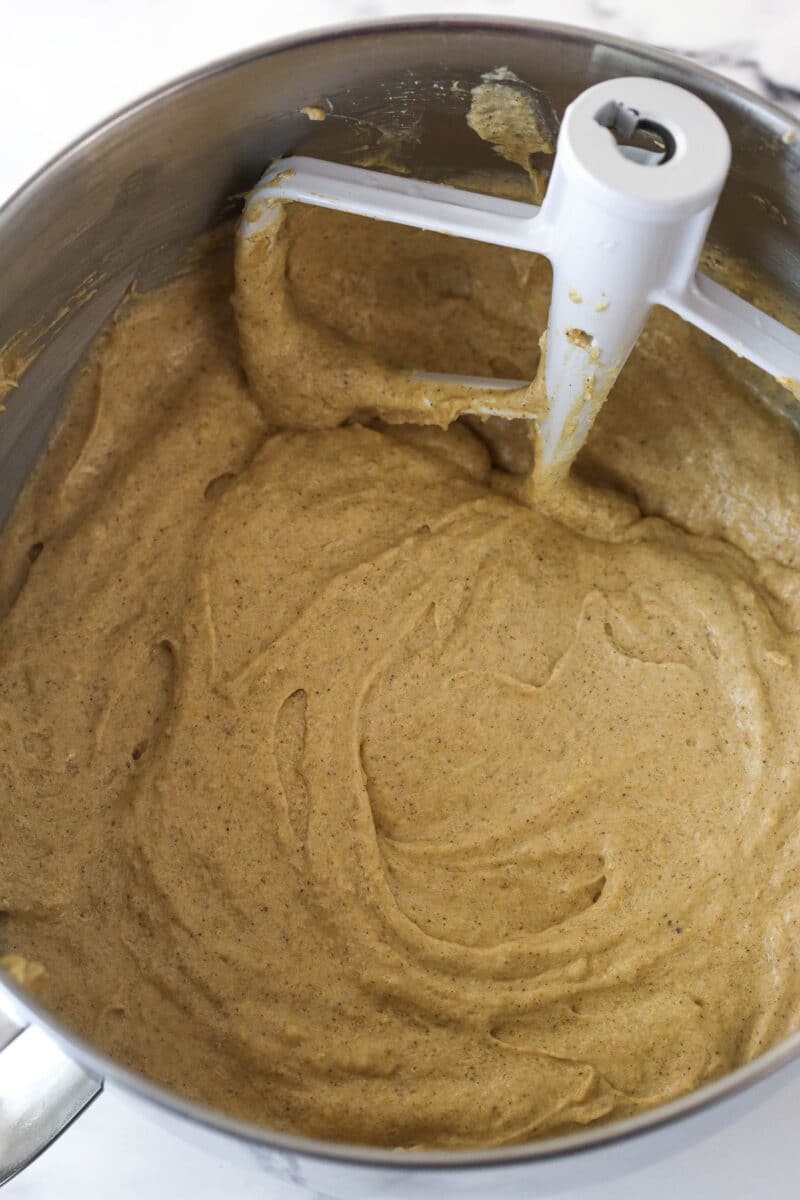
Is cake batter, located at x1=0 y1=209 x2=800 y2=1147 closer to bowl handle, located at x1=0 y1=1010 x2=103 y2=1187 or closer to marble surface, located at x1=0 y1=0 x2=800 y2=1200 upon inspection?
bowl handle, located at x1=0 y1=1010 x2=103 y2=1187

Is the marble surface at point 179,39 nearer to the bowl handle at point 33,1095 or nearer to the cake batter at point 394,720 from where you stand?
the cake batter at point 394,720

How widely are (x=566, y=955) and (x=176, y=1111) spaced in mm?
622

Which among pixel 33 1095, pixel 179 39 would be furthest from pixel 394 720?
pixel 179 39

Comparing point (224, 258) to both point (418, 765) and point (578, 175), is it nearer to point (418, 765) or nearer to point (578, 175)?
point (578, 175)

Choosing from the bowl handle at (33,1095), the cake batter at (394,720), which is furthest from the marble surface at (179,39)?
the bowl handle at (33,1095)

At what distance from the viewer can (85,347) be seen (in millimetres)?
1421

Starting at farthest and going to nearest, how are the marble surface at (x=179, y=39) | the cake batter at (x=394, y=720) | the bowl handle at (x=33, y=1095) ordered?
the marble surface at (x=179, y=39), the cake batter at (x=394, y=720), the bowl handle at (x=33, y=1095)

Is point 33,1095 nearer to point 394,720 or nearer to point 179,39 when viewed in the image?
point 394,720

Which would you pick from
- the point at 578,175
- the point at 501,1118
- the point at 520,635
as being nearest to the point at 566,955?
the point at 501,1118

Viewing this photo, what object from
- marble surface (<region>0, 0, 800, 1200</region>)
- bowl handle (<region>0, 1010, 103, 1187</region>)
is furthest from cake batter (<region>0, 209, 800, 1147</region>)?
marble surface (<region>0, 0, 800, 1200</region>)

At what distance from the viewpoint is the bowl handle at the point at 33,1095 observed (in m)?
0.99

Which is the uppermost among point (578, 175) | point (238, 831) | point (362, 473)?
point (578, 175)

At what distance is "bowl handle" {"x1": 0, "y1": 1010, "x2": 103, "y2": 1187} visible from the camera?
0.99m

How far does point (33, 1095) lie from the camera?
997 mm
